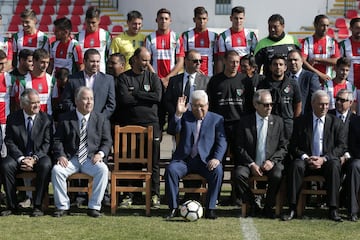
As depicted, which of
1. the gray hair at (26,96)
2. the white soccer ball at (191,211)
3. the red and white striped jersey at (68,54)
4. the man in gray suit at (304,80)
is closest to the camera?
the white soccer ball at (191,211)

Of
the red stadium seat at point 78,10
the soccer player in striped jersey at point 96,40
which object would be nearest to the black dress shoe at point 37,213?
the soccer player in striped jersey at point 96,40

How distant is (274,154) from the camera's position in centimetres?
922

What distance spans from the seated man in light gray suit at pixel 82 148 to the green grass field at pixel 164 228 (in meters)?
0.29

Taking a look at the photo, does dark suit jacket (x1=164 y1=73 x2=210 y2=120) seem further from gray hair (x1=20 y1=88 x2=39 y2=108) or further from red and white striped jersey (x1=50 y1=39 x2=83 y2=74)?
red and white striped jersey (x1=50 y1=39 x2=83 y2=74)

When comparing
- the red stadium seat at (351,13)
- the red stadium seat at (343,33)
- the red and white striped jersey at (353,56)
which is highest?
the red stadium seat at (351,13)

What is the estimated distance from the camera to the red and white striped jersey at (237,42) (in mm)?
11359

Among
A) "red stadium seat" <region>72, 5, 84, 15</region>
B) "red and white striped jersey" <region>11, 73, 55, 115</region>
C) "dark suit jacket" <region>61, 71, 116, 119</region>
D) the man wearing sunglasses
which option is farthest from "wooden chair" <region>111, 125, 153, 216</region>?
"red stadium seat" <region>72, 5, 84, 15</region>

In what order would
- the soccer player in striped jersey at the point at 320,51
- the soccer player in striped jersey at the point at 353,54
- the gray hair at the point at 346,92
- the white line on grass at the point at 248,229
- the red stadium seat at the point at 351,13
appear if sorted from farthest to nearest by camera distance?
the red stadium seat at the point at 351,13
the soccer player in striped jersey at the point at 320,51
the soccer player in striped jersey at the point at 353,54
the gray hair at the point at 346,92
the white line on grass at the point at 248,229

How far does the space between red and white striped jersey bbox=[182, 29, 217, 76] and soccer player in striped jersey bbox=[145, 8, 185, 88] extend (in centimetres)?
22

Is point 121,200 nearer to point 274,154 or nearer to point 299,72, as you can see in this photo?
A: point 274,154

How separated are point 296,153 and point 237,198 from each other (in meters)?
1.04

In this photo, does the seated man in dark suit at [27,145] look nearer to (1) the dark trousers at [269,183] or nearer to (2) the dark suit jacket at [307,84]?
(1) the dark trousers at [269,183]

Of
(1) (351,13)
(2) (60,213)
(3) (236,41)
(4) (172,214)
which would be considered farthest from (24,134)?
(1) (351,13)

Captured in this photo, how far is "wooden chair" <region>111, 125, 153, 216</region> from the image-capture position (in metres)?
9.34
